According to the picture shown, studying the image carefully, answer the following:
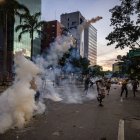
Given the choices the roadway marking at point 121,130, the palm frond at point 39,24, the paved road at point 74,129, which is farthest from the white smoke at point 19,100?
the palm frond at point 39,24

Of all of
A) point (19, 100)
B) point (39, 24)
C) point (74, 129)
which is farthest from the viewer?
point (39, 24)

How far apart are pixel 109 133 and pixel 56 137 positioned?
71.1 inches

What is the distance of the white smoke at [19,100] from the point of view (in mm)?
10555

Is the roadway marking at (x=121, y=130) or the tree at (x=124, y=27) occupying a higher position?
the tree at (x=124, y=27)

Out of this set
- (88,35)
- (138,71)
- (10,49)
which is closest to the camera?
(138,71)

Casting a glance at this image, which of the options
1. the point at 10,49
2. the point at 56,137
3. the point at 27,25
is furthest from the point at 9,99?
the point at 10,49

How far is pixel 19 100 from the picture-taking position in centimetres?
1115

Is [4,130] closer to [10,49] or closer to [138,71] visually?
[138,71]

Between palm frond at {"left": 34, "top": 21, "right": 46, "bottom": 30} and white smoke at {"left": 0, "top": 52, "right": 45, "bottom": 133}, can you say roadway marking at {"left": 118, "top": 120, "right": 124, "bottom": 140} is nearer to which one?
white smoke at {"left": 0, "top": 52, "right": 45, "bottom": 133}

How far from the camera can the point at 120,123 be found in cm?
1179

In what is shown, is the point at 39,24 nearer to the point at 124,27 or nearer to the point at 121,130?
the point at 124,27

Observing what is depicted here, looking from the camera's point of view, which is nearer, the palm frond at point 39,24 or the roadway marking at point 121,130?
the roadway marking at point 121,130

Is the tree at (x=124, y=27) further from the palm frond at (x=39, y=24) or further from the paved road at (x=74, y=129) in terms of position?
the palm frond at (x=39, y=24)

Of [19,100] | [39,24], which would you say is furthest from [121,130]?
[39,24]
